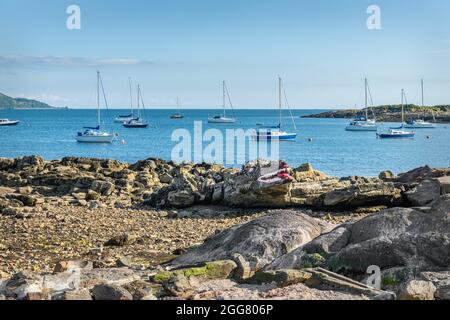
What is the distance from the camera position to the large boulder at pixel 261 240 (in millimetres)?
13586

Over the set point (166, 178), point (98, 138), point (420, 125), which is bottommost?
point (166, 178)

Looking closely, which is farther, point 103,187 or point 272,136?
point 272,136

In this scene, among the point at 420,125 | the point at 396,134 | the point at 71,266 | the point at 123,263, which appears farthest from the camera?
the point at 420,125

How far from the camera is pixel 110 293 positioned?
10156 millimetres

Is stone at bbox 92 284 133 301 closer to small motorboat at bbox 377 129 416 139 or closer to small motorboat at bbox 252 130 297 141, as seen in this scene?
small motorboat at bbox 252 130 297 141

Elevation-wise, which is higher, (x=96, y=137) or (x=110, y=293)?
(x=110, y=293)

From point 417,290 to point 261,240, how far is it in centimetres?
421

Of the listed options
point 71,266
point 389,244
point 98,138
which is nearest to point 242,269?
point 389,244

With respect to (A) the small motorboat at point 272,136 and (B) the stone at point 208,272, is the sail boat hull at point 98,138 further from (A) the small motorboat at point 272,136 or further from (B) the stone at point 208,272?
(B) the stone at point 208,272

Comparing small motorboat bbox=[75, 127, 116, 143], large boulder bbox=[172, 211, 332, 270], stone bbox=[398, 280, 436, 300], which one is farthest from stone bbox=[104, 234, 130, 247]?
small motorboat bbox=[75, 127, 116, 143]

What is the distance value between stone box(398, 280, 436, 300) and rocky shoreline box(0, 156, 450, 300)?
23 mm

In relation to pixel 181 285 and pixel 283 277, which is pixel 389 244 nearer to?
pixel 283 277
